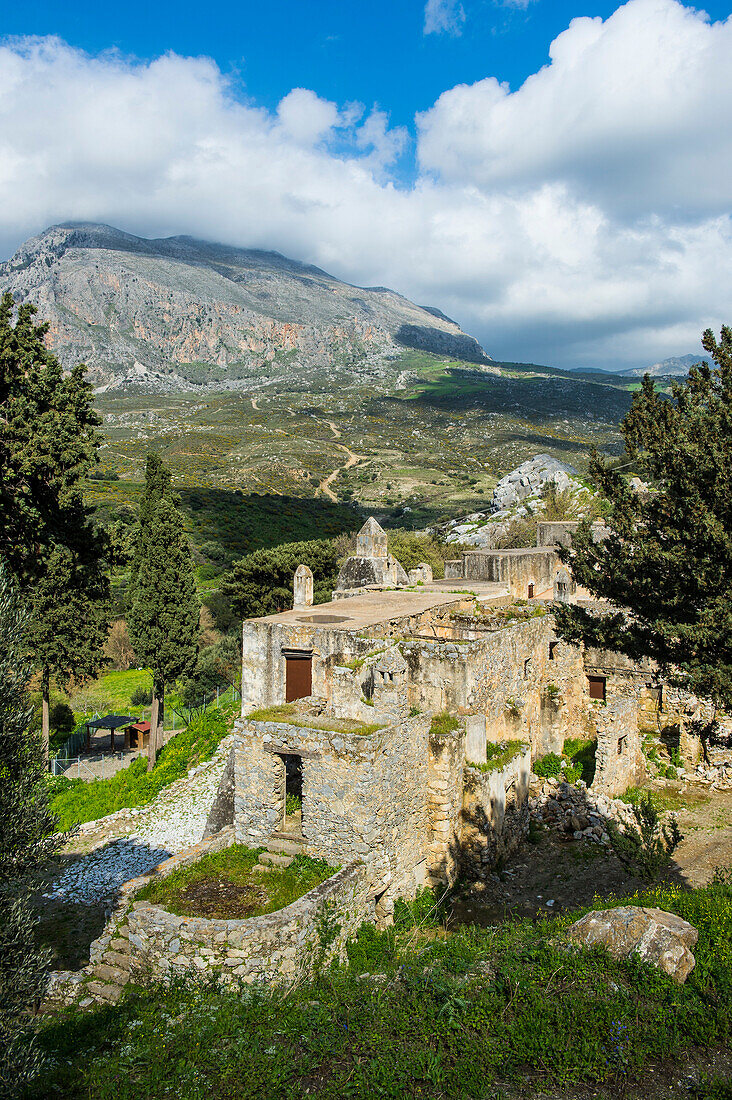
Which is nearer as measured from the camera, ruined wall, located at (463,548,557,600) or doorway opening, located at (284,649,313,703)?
doorway opening, located at (284,649,313,703)

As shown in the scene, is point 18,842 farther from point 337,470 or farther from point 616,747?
point 337,470

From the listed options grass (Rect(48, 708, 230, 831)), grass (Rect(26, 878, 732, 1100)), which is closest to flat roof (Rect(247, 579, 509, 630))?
grass (Rect(26, 878, 732, 1100))

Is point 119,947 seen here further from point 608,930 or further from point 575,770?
point 575,770

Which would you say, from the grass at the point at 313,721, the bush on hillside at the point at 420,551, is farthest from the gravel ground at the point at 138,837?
the bush on hillside at the point at 420,551

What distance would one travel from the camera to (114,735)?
28.5 metres

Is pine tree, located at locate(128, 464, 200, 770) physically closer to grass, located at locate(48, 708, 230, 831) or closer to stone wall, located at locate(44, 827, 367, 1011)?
grass, located at locate(48, 708, 230, 831)

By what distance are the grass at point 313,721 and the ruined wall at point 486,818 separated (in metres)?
2.47

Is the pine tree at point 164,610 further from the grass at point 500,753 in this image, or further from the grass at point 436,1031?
the grass at point 436,1031

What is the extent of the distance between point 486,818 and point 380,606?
6418mm

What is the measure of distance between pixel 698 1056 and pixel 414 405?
12943cm

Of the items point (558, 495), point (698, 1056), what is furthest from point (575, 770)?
point (558, 495)

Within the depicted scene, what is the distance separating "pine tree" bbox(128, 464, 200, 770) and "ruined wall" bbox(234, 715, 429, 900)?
1551cm

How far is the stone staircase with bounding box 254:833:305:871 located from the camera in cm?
988

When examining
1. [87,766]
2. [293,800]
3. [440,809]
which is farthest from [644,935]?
[87,766]
